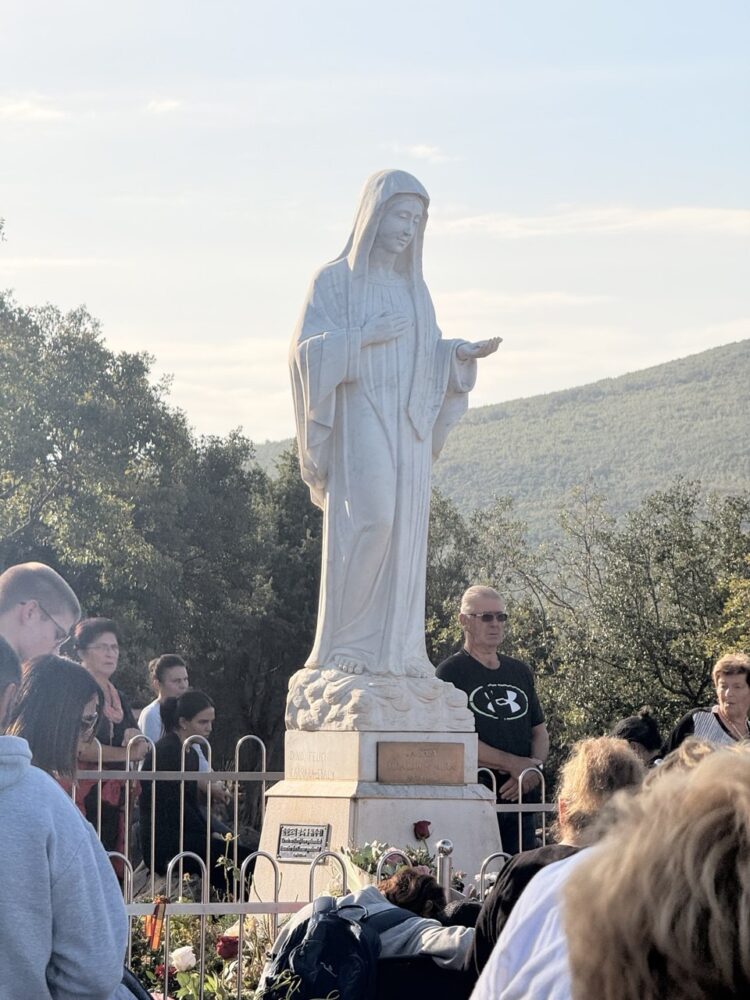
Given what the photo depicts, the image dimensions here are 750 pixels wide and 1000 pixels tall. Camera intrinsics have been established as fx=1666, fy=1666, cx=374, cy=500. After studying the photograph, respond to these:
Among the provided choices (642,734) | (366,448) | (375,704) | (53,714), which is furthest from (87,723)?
(366,448)

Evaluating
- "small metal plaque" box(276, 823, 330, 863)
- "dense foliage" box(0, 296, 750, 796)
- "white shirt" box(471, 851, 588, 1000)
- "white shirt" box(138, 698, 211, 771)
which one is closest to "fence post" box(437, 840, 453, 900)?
"small metal plaque" box(276, 823, 330, 863)

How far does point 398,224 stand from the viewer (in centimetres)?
967

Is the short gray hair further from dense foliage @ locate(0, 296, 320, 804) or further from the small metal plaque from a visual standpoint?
dense foliage @ locate(0, 296, 320, 804)

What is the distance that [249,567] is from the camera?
38250 mm

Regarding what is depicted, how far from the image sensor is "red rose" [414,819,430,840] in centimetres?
897

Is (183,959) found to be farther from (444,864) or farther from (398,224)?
(398,224)

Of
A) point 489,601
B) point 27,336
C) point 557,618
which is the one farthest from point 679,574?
point 489,601

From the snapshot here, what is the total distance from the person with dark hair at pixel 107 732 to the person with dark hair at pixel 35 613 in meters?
2.43

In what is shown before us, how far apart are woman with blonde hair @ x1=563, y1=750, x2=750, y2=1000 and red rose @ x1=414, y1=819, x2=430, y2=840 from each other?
Answer: 23.9 ft

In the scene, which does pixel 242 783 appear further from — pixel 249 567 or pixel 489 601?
pixel 489 601

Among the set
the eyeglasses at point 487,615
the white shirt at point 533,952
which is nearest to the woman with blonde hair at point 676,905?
the white shirt at point 533,952

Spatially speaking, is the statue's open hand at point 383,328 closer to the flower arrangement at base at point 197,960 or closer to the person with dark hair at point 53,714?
the flower arrangement at base at point 197,960

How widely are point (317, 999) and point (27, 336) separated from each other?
1263 inches

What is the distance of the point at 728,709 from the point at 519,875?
15.8 feet
